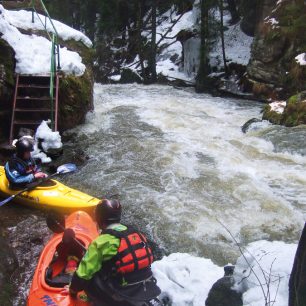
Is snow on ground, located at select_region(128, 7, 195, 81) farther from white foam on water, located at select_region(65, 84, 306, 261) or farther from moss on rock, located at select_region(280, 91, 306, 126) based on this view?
moss on rock, located at select_region(280, 91, 306, 126)

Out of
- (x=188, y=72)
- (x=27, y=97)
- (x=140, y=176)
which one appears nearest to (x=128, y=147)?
(x=140, y=176)

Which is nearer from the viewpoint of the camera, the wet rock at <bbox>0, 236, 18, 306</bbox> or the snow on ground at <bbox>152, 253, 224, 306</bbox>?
the snow on ground at <bbox>152, 253, 224, 306</bbox>

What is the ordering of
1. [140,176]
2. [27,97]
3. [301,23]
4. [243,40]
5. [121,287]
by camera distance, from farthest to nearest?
[243,40] → [301,23] → [27,97] → [140,176] → [121,287]

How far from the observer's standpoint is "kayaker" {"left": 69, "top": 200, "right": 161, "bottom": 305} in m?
2.95

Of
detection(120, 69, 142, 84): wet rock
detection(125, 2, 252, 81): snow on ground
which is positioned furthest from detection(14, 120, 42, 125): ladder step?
detection(120, 69, 142, 84): wet rock

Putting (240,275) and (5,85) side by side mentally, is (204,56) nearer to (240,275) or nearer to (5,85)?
(5,85)

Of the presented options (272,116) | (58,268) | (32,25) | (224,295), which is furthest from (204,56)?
(224,295)

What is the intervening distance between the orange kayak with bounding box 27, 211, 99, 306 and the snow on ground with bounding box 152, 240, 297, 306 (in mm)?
806

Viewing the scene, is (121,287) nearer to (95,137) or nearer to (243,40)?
(95,137)

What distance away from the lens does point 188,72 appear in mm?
18812

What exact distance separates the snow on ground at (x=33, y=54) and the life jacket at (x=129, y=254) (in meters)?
7.10

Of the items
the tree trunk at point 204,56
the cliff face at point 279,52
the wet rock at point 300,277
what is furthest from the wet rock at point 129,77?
the wet rock at point 300,277

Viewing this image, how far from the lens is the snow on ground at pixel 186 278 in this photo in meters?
3.73

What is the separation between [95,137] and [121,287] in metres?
6.75
